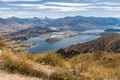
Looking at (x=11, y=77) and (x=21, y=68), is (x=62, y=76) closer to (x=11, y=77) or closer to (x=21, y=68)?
(x=11, y=77)

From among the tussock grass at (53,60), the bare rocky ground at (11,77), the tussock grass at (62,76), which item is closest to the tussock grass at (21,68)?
the bare rocky ground at (11,77)

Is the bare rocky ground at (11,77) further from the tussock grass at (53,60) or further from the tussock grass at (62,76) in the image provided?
the tussock grass at (53,60)

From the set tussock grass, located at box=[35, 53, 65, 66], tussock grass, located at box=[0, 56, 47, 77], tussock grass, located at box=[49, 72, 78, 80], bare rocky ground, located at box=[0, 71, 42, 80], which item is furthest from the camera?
tussock grass, located at box=[35, 53, 65, 66]

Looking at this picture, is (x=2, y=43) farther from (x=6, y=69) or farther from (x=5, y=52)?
(x=6, y=69)

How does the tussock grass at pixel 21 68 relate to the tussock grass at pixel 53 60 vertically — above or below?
above

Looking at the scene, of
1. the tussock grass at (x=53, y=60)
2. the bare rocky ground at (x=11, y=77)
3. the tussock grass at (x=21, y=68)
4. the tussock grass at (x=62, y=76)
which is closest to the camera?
the bare rocky ground at (x=11, y=77)

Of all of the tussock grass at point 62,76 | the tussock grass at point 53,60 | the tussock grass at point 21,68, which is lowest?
the tussock grass at point 53,60

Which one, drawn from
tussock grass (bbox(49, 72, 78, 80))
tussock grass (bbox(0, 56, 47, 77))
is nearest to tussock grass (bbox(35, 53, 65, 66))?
tussock grass (bbox(0, 56, 47, 77))

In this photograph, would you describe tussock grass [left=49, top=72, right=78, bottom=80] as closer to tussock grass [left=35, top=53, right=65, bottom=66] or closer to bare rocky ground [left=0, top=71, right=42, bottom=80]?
bare rocky ground [left=0, top=71, right=42, bottom=80]

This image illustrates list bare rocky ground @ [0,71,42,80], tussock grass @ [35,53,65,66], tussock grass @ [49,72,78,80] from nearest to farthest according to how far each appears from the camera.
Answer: bare rocky ground @ [0,71,42,80]
tussock grass @ [49,72,78,80]
tussock grass @ [35,53,65,66]

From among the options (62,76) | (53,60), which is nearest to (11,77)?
(62,76)

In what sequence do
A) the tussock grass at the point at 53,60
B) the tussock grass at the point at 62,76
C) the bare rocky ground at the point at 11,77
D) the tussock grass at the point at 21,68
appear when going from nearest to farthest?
the bare rocky ground at the point at 11,77, the tussock grass at the point at 62,76, the tussock grass at the point at 21,68, the tussock grass at the point at 53,60

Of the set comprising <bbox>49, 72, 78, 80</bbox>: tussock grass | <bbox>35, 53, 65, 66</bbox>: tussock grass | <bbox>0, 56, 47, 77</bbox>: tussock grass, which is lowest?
<bbox>35, 53, 65, 66</bbox>: tussock grass

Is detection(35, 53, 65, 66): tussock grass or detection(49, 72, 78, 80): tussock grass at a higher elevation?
detection(49, 72, 78, 80): tussock grass
